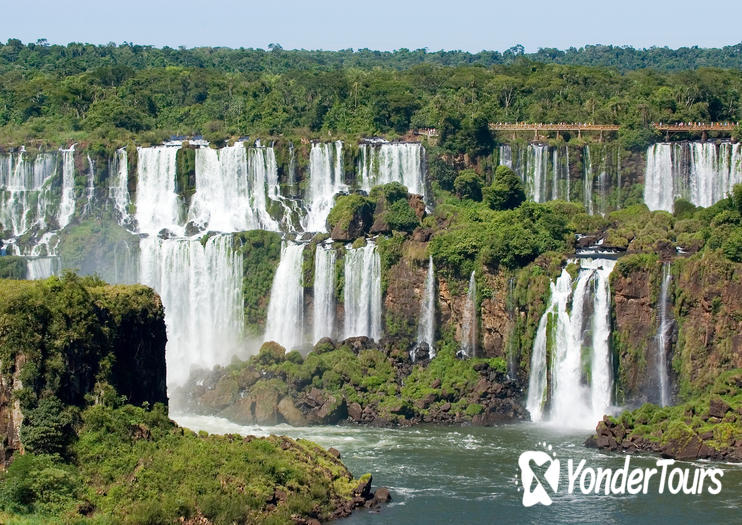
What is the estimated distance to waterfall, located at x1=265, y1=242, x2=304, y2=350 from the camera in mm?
74188

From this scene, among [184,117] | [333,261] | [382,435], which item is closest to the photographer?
[382,435]

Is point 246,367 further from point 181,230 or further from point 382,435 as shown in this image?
point 181,230

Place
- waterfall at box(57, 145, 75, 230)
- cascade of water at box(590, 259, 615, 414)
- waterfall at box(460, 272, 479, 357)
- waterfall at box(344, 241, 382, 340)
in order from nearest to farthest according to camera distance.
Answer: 1. cascade of water at box(590, 259, 615, 414)
2. waterfall at box(460, 272, 479, 357)
3. waterfall at box(344, 241, 382, 340)
4. waterfall at box(57, 145, 75, 230)

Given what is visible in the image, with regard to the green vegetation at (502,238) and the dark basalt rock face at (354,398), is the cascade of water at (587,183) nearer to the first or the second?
the green vegetation at (502,238)

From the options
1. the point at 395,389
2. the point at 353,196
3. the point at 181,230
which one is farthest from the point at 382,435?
the point at 181,230

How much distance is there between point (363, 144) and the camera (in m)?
83.8

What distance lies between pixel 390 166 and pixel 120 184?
1409 centimetres

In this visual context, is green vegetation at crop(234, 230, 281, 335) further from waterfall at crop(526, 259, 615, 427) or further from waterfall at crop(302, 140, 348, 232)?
waterfall at crop(526, 259, 615, 427)

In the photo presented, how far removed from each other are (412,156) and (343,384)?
20363 millimetres

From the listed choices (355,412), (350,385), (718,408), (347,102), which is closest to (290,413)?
(355,412)

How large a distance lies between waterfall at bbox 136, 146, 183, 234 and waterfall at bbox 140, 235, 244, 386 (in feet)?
22.5

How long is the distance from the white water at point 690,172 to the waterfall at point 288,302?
61.2 ft

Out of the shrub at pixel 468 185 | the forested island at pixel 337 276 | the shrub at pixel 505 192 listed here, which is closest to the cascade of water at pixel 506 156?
the forested island at pixel 337 276

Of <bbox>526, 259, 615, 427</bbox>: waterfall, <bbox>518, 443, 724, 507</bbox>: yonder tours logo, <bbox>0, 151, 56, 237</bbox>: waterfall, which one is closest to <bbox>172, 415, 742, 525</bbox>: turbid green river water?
<bbox>518, 443, 724, 507</bbox>: yonder tours logo
